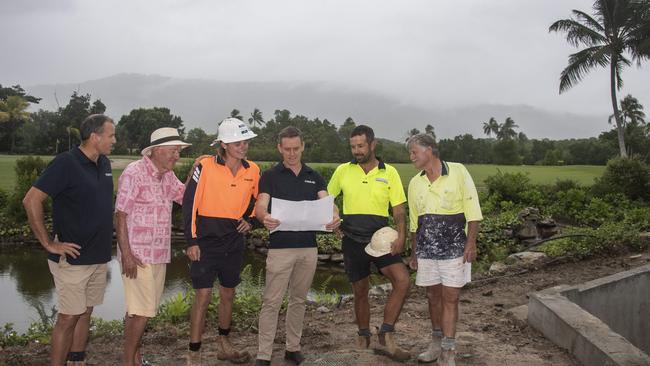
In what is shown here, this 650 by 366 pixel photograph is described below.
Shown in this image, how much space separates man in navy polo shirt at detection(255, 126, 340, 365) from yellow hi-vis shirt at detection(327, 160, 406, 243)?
0.19m

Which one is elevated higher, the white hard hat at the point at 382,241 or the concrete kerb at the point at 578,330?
the white hard hat at the point at 382,241

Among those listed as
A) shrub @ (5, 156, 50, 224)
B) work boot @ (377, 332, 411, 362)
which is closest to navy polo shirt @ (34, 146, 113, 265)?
work boot @ (377, 332, 411, 362)

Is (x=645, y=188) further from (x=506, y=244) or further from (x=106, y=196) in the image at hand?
(x=106, y=196)

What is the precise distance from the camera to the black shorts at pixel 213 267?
4.05 metres

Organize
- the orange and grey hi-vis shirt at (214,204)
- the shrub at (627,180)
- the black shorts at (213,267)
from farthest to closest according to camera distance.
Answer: the shrub at (627,180) → the black shorts at (213,267) → the orange and grey hi-vis shirt at (214,204)

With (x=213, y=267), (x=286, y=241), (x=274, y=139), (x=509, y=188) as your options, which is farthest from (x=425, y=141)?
(x=274, y=139)

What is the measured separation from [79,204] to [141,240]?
0.49 metres

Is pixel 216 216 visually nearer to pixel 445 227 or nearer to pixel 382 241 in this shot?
pixel 382 241

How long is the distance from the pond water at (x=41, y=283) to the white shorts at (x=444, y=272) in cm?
534

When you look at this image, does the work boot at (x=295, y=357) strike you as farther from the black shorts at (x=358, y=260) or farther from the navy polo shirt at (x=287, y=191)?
the navy polo shirt at (x=287, y=191)

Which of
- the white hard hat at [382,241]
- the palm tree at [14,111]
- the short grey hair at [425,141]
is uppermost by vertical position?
the palm tree at [14,111]

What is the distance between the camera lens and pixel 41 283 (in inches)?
456

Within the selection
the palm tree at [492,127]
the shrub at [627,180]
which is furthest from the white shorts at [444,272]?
the palm tree at [492,127]

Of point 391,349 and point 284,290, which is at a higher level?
point 284,290
